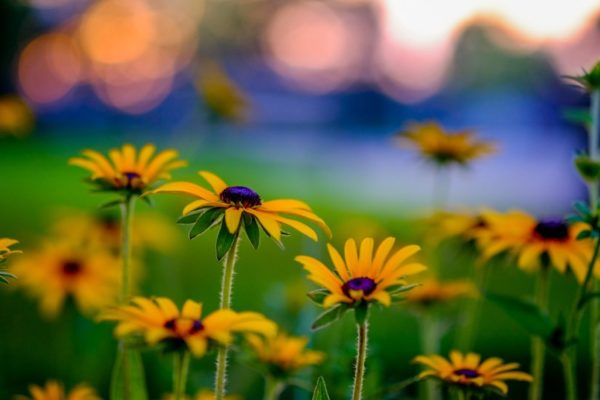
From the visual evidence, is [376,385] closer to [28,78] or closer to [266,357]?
[266,357]

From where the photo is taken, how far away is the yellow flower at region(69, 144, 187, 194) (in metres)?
1.80

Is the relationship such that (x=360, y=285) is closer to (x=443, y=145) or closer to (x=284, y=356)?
(x=284, y=356)

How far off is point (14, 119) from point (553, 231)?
247 cm

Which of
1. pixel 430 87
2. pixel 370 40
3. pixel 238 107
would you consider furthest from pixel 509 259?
pixel 370 40

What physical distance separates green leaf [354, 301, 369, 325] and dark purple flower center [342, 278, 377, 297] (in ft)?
0.07

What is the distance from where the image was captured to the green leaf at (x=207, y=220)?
1504 millimetres

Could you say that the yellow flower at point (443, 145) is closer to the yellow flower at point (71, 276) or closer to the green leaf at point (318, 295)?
the yellow flower at point (71, 276)

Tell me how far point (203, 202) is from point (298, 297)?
74.3 inches

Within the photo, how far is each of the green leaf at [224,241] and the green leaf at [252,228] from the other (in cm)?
3

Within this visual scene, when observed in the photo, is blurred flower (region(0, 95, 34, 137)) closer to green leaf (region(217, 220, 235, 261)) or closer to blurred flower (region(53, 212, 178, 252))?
blurred flower (region(53, 212, 178, 252))

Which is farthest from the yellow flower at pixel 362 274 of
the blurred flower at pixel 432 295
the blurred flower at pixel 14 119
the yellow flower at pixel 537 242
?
the blurred flower at pixel 14 119

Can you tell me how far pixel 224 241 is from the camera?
4.87 feet

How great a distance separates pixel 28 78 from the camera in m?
19.8

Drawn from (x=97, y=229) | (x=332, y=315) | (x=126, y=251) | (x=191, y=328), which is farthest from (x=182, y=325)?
(x=97, y=229)
